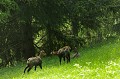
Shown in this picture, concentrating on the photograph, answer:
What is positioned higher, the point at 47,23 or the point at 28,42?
the point at 47,23

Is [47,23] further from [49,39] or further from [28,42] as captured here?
[28,42]

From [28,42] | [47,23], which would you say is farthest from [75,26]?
[28,42]

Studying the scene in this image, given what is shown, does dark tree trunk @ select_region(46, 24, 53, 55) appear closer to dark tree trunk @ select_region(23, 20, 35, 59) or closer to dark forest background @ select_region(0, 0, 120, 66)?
dark forest background @ select_region(0, 0, 120, 66)

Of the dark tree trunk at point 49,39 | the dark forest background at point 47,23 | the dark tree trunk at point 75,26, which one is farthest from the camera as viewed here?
the dark tree trunk at point 49,39

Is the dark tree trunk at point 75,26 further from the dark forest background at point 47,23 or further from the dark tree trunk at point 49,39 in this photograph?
the dark tree trunk at point 49,39

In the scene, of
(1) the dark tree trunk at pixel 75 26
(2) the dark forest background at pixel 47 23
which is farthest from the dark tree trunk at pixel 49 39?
(1) the dark tree trunk at pixel 75 26

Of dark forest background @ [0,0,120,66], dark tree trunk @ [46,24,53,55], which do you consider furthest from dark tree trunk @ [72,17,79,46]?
dark tree trunk @ [46,24,53,55]

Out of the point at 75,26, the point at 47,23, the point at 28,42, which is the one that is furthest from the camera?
the point at 75,26

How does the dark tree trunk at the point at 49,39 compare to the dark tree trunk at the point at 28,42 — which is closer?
the dark tree trunk at the point at 28,42

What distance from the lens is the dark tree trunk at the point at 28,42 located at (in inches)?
1391

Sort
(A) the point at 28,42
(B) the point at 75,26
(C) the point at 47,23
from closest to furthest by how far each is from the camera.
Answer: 1. (C) the point at 47,23
2. (A) the point at 28,42
3. (B) the point at 75,26

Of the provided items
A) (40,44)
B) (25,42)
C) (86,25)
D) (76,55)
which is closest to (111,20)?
(86,25)

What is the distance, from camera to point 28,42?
35.7 metres

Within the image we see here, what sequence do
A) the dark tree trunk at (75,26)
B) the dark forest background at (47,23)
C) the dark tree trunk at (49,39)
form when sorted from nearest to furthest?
1. the dark forest background at (47,23)
2. the dark tree trunk at (75,26)
3. the dark tree trunk at (49,39)
